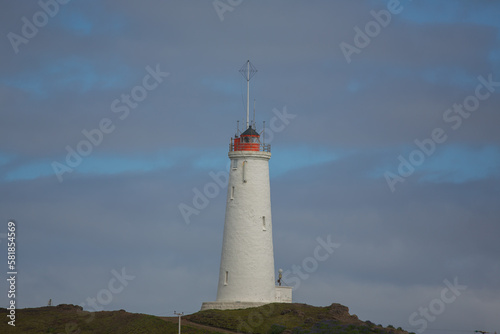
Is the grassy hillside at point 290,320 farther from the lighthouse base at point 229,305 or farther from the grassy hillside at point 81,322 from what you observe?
the grassy hillside at point 81,322

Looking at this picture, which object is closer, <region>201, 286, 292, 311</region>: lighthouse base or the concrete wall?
<region>201, 286, 292, 311</region>: lighthouse base

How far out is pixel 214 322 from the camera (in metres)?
89.2

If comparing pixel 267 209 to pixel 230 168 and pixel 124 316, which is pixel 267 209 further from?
pixel 124 316

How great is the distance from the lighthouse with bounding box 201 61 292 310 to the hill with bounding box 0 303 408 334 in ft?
5.45

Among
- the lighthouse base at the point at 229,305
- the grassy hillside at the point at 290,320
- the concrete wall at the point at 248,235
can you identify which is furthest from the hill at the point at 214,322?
the concrete wall at the point at 248,235

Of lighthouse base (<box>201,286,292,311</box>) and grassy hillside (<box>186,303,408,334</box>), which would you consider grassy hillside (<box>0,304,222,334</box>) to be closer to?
grassy hillside (<box>186,303,408,334</box>)

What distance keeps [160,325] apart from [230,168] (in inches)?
580

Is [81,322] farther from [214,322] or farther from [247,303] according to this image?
[247,303]

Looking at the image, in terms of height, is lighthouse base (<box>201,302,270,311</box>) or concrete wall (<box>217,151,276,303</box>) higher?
concrete wall (<box>217,151,276,303</box>)

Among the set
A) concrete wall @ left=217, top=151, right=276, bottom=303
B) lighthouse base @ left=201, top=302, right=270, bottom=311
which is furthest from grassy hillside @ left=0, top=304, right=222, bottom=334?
concrete wall @ left=217, top=151, right=276, bottom=303

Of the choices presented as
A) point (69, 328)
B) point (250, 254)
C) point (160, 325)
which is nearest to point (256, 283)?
point (250, 254)

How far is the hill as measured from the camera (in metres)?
87.3

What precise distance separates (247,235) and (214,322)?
803cm

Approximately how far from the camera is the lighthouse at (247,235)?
92.3 metres
